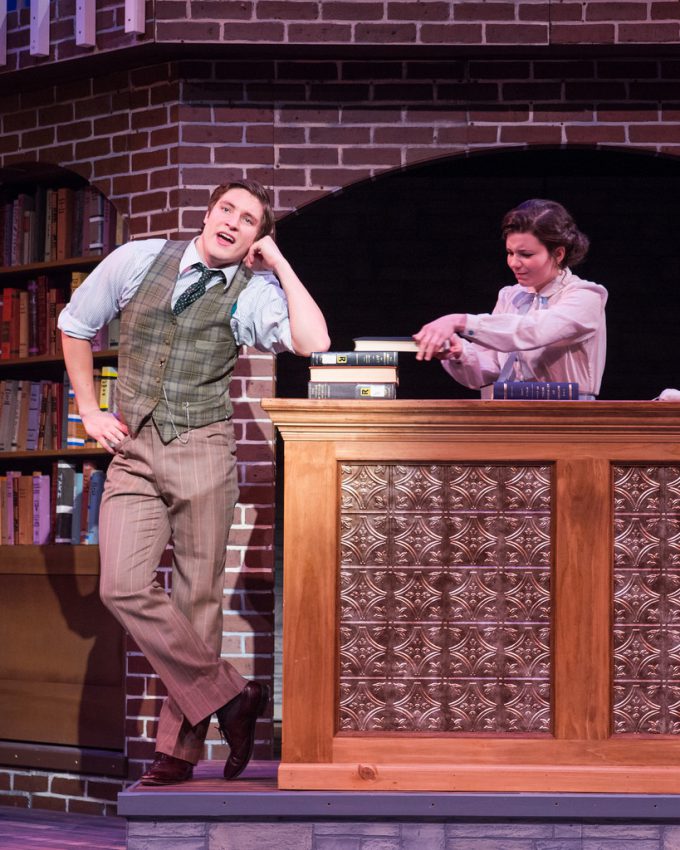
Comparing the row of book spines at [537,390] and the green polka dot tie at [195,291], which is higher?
the green polka dot tie at [195,291]

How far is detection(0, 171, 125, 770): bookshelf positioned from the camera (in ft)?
15.2

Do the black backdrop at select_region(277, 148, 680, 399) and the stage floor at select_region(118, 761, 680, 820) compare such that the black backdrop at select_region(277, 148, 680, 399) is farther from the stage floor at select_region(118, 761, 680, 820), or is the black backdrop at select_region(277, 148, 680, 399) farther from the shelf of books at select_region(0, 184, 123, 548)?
the stage floor at select_region(118, 761, 680, 820)

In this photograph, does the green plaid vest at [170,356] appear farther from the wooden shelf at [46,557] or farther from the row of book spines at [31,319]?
the row of book spines at [31,319]

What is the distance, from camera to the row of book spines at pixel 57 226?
491 cm

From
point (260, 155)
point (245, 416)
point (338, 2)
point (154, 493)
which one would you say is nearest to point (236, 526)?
point (245, 416)

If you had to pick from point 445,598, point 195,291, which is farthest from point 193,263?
point 445,598

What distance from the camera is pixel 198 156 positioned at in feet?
14.3

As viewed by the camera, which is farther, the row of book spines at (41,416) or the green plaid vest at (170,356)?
the row of book spines at (41,416)

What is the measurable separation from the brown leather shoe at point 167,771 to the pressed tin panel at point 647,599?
1.12 metres

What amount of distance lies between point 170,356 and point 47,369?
7.19 feet

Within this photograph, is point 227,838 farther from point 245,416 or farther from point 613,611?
point 245,416

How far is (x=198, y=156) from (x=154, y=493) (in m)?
1.55

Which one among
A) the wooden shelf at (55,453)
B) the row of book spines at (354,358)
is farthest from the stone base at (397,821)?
the wooden shelf at (55,453)

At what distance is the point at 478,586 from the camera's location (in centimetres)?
321
